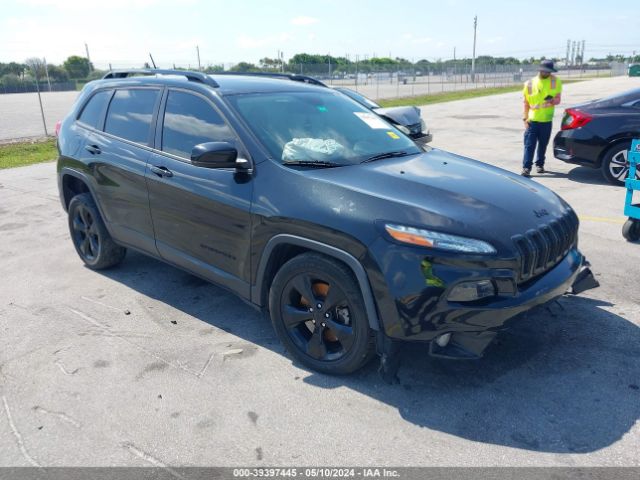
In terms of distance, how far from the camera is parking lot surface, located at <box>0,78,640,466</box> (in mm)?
→ 2744

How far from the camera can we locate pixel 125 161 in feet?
14.6

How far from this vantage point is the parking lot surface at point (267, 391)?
9.00ft

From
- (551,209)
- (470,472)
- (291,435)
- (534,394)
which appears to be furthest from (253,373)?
(551,209)

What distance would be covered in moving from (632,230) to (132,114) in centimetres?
485

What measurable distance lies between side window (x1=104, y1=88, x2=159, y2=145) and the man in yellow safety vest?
20.8 ft

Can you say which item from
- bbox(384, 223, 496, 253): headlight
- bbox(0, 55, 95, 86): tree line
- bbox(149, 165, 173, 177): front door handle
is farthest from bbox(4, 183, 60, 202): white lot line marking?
bbox(0, 55, 95, 86): tree line

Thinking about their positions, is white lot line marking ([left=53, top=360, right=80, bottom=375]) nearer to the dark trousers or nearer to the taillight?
the dark trousers

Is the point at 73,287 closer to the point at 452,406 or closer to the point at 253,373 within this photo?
the point at 253,373

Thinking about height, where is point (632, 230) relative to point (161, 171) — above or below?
below

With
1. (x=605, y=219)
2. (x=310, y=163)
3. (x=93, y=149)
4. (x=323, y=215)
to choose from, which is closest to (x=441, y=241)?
(x=323, y=215)

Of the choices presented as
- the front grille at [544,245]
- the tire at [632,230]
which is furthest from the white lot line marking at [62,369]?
the tire at [632,230]

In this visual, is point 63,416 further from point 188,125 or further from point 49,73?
point 49,73

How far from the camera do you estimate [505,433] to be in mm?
2818

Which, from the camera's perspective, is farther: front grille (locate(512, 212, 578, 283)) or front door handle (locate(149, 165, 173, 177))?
front door handle (locate(149, 165, 173, 177))
